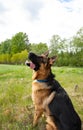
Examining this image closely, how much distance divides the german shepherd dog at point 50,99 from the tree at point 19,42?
5154 centimetres

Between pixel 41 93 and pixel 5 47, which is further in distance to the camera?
pixel 5 47

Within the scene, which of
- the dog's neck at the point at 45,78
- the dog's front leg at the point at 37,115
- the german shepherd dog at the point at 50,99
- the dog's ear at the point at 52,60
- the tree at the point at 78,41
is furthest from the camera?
the tree at the point at 78,41

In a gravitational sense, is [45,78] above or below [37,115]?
above

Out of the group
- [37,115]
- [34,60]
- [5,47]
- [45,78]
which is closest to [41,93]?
[45,78]

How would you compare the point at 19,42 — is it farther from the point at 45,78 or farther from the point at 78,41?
the point at 45,78

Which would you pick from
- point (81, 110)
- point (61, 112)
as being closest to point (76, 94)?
point (81, 110)

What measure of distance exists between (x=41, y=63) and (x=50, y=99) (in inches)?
29.4

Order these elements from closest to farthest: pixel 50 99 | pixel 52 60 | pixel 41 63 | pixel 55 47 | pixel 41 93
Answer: pixel 50 99, pixel 52 60, pixel 41 63, pixel 41 93, pixel 55 47

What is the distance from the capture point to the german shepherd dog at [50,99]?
5809 millimetres

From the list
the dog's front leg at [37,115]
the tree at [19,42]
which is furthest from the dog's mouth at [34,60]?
the tree at [19,42]

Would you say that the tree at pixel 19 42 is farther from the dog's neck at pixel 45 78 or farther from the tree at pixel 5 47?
the dog's neck at pixel 45 78

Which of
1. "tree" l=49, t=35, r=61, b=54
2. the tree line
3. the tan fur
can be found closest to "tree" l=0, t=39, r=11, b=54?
the tree line

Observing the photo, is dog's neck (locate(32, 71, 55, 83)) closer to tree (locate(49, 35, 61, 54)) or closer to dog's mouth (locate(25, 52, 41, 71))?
dog's mouth (locate(25, 52, 41, 71))

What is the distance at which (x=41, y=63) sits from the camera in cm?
643
